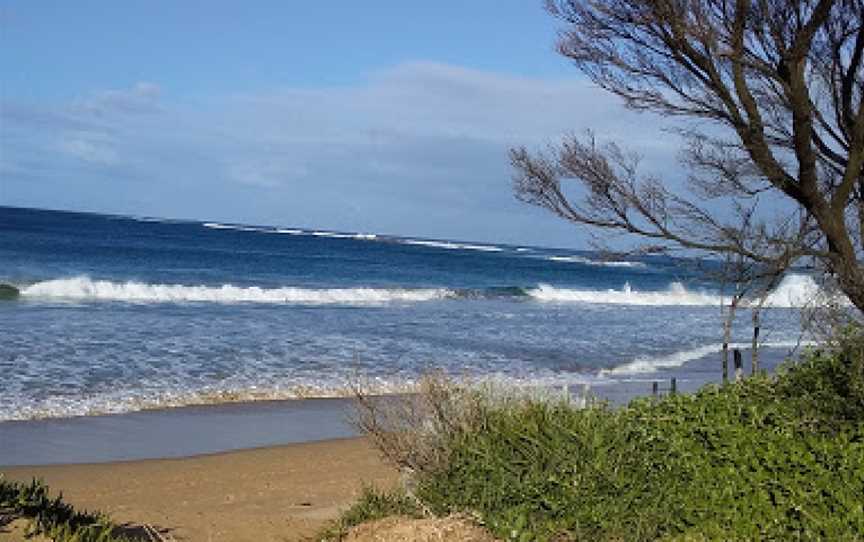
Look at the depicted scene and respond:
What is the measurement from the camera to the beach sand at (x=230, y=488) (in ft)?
31.6

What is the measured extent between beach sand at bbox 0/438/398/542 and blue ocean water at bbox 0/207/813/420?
1.56m

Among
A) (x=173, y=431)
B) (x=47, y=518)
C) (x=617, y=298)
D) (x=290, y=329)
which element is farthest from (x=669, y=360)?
(x=617, y=298)

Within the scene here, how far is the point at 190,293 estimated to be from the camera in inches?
1604

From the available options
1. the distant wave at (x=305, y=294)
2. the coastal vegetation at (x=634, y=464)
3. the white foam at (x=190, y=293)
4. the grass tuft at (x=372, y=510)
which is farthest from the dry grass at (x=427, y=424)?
the white foam at (x=190, y=293)

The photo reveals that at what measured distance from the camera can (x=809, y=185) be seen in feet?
25.9

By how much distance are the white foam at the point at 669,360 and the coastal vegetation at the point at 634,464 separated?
14.4 m

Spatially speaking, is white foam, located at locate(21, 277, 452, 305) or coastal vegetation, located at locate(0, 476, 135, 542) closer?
coastal vegetation, located at locate(0, 476, 135, 542)

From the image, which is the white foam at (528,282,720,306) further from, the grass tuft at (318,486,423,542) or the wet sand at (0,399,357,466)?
the grass tuft at (318,486,423,542)

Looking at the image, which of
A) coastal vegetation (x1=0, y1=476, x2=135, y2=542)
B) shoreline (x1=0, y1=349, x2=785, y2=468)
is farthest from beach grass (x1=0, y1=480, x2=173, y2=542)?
shoreline (x1=0, y1=349, x2=785, y2=468)

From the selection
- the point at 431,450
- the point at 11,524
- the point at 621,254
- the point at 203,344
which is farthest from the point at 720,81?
the point at 203,344

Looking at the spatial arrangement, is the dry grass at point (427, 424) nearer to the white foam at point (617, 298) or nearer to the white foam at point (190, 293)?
the white foam at point (190, 293)

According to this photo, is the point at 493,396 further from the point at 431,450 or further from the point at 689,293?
the point at 689,293

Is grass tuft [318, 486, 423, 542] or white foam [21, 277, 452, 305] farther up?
grass tuft [318, 486, 423, 542]

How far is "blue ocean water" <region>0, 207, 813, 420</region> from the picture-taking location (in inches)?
697
